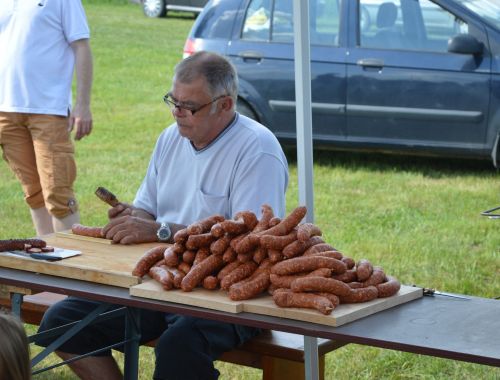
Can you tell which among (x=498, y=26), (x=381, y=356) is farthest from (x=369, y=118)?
(x=381, y=356)

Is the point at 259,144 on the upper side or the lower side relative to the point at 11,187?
upper

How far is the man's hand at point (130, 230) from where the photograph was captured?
4453mm

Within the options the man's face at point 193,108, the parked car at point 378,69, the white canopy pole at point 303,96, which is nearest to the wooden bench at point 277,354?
the white canopy pole at point 303,96

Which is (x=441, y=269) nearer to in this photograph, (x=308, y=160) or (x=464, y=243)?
(x=464, y=243)

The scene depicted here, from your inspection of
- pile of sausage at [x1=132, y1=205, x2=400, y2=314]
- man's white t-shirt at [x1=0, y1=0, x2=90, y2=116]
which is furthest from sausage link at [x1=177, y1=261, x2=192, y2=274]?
man's white t-shirt at [x1=0, y1=0, x2=90, y2=116]

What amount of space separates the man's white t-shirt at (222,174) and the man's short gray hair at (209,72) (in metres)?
0.16

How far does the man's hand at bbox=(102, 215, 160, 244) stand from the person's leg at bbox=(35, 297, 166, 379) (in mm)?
334

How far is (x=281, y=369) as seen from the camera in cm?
445

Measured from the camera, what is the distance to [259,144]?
458 centimetres

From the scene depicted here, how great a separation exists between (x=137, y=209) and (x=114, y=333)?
57cm

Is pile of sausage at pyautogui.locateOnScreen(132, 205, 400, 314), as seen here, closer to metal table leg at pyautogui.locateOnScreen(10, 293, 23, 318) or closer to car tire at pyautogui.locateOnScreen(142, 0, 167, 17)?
metal table leg at pyautogui.locateOnScreen(10, 293, 23, 318)

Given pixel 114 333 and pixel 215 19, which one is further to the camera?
pixel 215 19

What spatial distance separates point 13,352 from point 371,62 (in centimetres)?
779

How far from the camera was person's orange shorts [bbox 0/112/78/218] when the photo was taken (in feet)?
21.8
